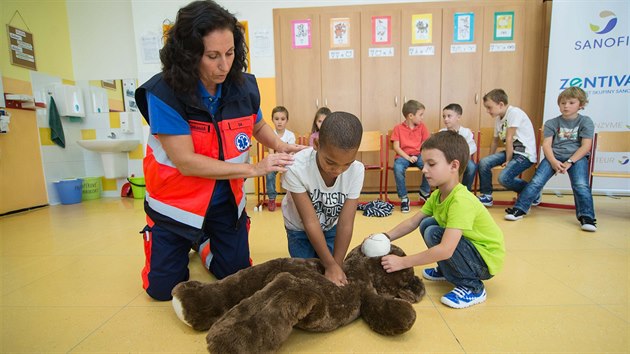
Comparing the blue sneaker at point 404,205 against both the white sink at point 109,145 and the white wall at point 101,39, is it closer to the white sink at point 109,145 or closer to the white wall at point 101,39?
the white sink at point 109,145

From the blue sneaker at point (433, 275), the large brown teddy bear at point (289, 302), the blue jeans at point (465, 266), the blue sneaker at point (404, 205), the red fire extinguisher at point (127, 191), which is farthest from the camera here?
the red fire extinguisher at point (127, 191)

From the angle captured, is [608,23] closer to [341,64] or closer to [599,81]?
[599,81]

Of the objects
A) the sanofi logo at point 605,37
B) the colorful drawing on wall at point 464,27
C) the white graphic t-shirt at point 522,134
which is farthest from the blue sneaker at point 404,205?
the sanofi logo at point 605,37

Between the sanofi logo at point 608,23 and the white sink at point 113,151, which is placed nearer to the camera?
the sanofi logo at point 608,23

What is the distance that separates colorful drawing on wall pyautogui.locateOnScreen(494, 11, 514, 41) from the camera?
3.58 metres

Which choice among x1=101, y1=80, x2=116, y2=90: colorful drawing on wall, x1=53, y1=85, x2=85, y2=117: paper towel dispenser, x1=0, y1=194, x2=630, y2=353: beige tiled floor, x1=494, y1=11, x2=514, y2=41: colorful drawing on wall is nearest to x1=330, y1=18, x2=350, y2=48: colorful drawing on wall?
x1=494, y1=11, x2=514, y2=41: colorful drawing on wall

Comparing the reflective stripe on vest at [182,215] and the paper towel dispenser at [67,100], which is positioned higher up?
the paper towel dispenser at [67,100]

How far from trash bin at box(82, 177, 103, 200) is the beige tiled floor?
1.81m

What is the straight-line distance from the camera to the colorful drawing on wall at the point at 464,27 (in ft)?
11.8

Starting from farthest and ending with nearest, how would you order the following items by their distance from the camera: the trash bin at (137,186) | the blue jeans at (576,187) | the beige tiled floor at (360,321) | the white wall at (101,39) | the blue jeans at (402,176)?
the white wall at (101,39) < the trash bin at (137,186) < the blue jeans at (402,176) < the blue jeans at (576,187) < the beige tiled floor at (360,321)

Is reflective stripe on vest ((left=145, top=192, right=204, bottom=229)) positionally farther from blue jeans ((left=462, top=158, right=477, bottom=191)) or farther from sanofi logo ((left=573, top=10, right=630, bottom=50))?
sanofi logo ((left=573, top=10, right=630, bottom=50))

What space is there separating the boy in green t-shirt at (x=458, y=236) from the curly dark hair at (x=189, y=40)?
908 mm

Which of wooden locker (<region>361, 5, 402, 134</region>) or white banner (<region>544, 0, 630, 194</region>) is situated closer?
white banner (<region>544, 0, 630, 194</region>)

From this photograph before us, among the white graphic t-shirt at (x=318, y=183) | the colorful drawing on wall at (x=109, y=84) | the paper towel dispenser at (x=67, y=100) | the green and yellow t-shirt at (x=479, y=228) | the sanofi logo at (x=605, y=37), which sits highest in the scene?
the sanofi logo at (x=605, y=37)
